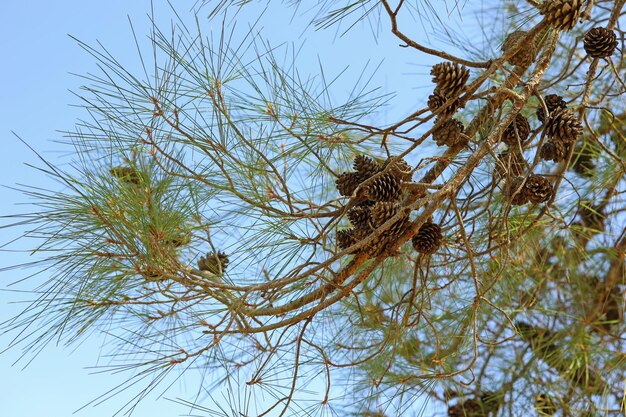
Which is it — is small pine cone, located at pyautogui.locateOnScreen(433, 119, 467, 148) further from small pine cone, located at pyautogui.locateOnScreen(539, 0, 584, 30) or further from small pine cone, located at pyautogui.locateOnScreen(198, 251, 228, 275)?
small pine cone, located at pyautogui.locateOnScreen(198, 251, 228, 275)

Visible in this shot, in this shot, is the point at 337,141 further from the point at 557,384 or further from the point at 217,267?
the point at 557,384

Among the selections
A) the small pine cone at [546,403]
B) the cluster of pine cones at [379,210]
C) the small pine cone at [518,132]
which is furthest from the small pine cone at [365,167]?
the small pine cone at [546,403]

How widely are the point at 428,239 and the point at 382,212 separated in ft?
0.54

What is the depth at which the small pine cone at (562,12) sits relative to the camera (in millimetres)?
1104

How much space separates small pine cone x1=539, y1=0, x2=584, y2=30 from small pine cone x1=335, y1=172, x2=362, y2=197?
1.12 ft

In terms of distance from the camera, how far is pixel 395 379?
1.53 meters

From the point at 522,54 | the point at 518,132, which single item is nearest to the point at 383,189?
the point at 518,132

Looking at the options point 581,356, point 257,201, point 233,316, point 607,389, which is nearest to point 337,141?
point 257,201

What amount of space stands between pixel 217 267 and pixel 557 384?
47.7 inches

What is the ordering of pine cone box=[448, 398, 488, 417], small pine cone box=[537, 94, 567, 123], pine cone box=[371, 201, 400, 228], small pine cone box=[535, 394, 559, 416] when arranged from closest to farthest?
1. pine cone box=[371, 201, 400, 228]
2. small pine cone box=[537, 94, 567, 123]
3. small pine cone box=[535, 394, 559, 416]
4. pine cone box=[448, 398, 488, 417]

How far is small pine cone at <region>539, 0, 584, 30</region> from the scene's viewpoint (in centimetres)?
110

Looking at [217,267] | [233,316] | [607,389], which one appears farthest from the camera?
[607,389]

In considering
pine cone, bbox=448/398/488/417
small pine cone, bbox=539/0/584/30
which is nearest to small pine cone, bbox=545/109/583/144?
small pine cone, bbox=539/0/584/30

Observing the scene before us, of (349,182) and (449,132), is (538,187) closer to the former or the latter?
(449,132)
